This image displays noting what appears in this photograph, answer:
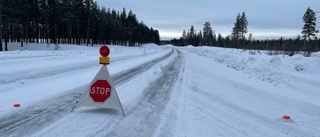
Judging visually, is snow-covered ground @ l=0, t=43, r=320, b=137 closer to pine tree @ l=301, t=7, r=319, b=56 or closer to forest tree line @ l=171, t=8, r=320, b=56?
forest tree line @ l=171, t=8, r=320, b=56

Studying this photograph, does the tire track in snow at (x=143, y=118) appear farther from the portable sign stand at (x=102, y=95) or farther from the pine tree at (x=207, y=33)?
the pine tree at (x=207, y=33)

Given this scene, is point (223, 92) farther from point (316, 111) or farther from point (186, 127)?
point (186, 127)

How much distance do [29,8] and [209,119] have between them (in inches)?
2255

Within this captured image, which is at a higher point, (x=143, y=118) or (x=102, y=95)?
(x=102, y=95)

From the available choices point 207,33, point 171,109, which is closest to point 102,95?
point 171,109

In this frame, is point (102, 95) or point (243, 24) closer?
point (102, 95)

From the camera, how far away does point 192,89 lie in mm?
9586

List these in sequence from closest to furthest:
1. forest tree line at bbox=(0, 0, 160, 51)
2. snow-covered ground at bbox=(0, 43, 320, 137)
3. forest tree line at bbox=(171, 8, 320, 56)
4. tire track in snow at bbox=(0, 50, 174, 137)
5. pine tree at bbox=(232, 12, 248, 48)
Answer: tire track in snow at bbox=(0, 50, 174, 137)
snow-covered ground at bbox=(0, 43, 320, 137)
forest tree line at bbox=(171, 8, 320, 56)
forest tree line at bbox=(0, 0, 160, 51)
pine tree at bbox=(232, 12, 248, 48)

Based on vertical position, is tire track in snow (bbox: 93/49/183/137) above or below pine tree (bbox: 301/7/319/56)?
below

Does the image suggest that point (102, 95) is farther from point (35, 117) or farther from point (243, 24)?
point (243, 24)

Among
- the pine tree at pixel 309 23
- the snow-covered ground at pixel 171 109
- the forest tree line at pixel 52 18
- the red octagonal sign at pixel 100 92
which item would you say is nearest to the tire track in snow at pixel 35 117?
the snow-covered ground at pixel 171 109

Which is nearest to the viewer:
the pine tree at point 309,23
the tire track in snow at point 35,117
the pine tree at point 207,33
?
the tire track in snow at point 35,117

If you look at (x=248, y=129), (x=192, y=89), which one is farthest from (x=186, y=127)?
(x=192, y=89)

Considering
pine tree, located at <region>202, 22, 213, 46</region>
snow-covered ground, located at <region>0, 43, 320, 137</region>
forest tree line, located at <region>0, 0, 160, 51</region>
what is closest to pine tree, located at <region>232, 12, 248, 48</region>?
Answer: pine tree, located at <region>202, 22, 213, 46</region>
